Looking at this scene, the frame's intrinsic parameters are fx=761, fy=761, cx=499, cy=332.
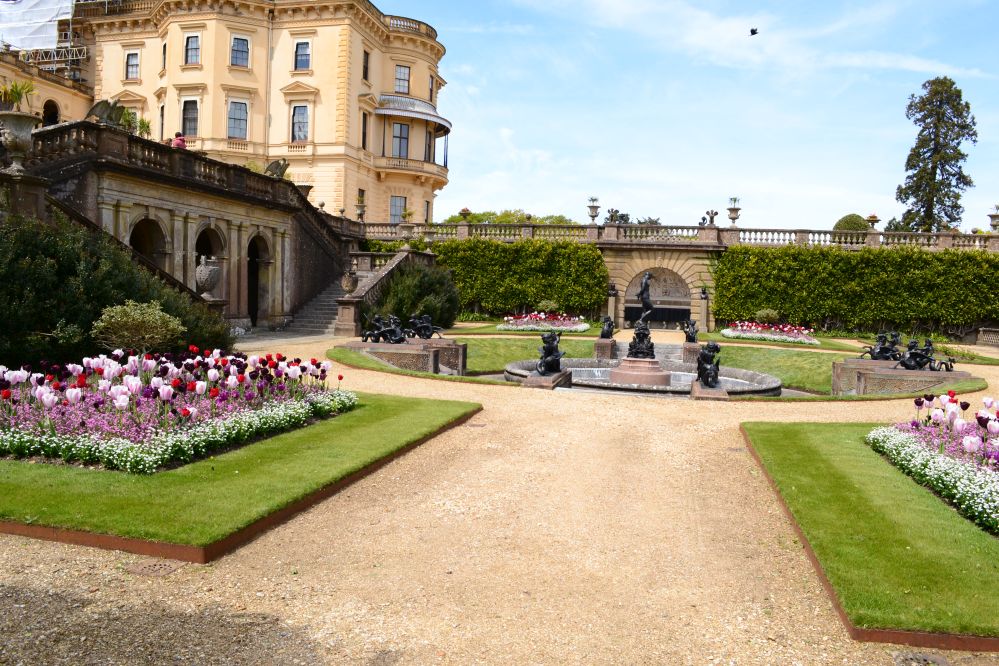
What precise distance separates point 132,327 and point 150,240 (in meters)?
12.9

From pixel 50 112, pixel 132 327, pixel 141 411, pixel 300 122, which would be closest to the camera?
pixel 141 411

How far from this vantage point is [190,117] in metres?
44.0

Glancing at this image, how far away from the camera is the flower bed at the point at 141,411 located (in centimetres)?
821

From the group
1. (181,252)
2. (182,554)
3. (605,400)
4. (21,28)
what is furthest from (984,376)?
(21,28)

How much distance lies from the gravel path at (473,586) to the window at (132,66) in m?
46.5

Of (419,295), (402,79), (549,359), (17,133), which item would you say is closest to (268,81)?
(402,79)

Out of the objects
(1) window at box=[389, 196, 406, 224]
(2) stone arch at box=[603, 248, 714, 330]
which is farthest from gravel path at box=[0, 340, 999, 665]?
(1) window at box=[389, 196, 406, 224]

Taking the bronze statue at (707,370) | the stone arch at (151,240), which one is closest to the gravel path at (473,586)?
the bronze statue at (707,370)

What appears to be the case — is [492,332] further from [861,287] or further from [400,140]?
[400,140]

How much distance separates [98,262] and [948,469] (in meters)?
13.5

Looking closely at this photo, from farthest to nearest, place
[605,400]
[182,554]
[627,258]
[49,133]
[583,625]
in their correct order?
[627,258] < [49,133] < [605,400] < [182,554] < [583,625]

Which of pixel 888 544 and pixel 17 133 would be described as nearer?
pixel 888 544

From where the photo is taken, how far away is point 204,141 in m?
43.6

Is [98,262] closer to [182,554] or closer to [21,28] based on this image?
[182,554]
